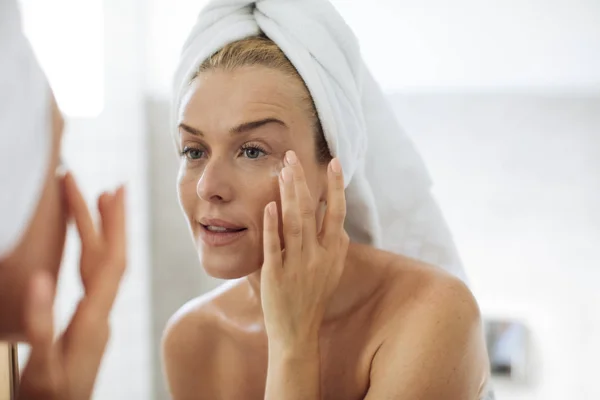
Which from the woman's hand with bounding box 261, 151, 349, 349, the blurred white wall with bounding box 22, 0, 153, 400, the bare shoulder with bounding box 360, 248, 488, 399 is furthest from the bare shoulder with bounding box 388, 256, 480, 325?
the blurred white wall with bounding box 22, 0, 153, 400

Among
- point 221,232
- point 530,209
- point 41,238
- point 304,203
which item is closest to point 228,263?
point 221,232

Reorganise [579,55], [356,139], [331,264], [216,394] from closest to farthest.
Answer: [331,264], [356,139], [216,394], [579,55]

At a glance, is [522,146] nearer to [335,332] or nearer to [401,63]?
Result: [401,63]

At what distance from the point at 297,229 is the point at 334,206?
0.06 m

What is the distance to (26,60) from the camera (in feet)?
1.90

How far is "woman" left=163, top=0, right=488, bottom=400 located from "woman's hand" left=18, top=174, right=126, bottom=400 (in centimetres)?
11

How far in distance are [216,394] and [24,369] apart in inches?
15.3

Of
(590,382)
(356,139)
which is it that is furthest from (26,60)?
(590,382)

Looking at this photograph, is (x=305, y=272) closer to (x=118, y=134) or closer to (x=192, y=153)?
(x=192, y=153)

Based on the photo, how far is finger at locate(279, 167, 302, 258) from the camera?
71 centimetres

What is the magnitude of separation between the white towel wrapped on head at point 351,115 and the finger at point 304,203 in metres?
0.10

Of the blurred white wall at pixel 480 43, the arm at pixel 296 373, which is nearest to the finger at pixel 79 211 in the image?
the arm at pixel 296 373

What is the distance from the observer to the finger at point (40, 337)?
621 mm

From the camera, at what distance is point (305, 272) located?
0.74 metres
